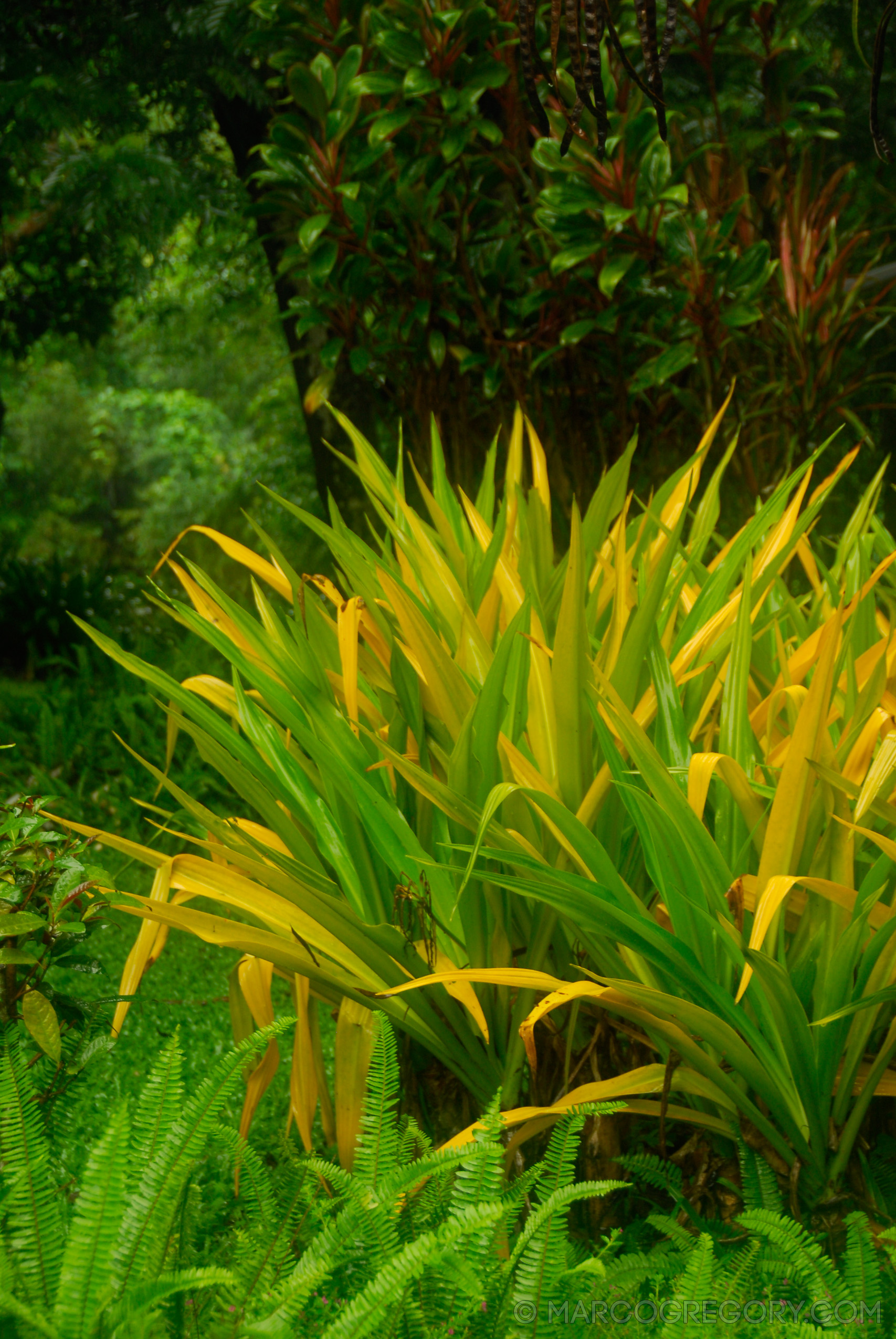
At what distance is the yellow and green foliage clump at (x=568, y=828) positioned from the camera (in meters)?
1.29

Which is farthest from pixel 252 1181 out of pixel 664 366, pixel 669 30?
pixel 664 366

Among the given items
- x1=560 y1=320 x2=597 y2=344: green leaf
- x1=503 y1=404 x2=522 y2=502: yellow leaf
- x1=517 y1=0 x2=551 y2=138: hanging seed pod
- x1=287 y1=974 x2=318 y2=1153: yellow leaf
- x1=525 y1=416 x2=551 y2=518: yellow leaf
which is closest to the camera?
x1=517 y1=0 x2=551 y2=138: hanging seed pod

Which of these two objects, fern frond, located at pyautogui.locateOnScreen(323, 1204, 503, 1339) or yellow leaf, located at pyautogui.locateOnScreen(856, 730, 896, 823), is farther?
yellow leaf, located at pyautogui.locateOnScreen(856, 730, 896, 823)

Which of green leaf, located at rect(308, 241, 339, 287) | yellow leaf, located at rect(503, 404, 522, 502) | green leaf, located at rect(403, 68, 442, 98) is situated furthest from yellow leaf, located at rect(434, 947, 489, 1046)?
green leaf, located at rect(403, 68, 442, 98)

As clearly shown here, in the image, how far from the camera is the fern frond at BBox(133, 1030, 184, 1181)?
1.12 metres

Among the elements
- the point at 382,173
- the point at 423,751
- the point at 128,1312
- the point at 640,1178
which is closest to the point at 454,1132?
the point at 640,1178

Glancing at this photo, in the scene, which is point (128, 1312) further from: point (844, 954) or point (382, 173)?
point (382, 173)

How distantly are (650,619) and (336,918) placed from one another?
0.63 m

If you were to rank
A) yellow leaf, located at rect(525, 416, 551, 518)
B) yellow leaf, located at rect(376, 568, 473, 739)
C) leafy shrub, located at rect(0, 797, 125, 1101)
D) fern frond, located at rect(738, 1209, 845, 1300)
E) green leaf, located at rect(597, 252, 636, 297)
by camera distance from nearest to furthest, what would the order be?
fern frond, located at rect(738, 1209, 845, 1300) < leafy shrub, located at rect(0, 797, 125, 1101) < yellow leaf, located at rect(376, 568, 473, 739) < yellow leaf, located at rect(525, 416, 551, 518) < green leaf, located at rect(597, 252, 636, 297)

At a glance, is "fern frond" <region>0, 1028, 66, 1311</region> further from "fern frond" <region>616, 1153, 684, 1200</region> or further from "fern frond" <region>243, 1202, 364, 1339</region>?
"fern frond" <region>616, 1153, 684, 1200</region>

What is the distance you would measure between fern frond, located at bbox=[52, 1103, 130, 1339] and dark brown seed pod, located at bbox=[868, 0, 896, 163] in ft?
4.41

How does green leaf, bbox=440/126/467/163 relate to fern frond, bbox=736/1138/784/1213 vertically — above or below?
above

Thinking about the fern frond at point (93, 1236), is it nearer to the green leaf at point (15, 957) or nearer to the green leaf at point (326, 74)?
the green leaf at point (15, 957)

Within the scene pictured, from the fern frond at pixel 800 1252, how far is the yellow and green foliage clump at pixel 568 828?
15cm
